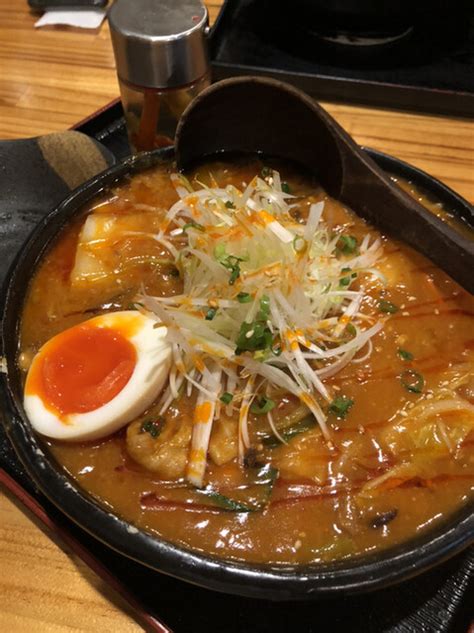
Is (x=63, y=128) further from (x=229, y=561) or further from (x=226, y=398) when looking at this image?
(x=229, y=561)

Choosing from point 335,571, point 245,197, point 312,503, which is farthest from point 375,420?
point 245,197

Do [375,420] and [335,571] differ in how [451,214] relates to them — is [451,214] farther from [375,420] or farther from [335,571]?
[335,571]

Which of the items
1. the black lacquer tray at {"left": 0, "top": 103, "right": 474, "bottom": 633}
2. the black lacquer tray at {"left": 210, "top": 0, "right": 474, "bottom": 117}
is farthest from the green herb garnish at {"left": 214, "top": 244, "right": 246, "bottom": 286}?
the black lacquer tray at {"left": 210, "top": 0, "right": 474, "bottom": 117}

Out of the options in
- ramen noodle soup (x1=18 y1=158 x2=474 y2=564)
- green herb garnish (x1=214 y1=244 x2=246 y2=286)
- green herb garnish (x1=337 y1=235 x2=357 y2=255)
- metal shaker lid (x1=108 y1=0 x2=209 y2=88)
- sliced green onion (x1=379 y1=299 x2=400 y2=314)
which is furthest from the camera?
metal shaker lid (x1=108 y1=0 x2=209 y2=88)

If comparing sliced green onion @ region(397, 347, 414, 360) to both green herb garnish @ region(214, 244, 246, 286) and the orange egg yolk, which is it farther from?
the orange egg yolk

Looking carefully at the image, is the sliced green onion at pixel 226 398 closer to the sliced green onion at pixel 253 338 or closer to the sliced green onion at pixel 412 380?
the sliced green onion at pixel 253 338
